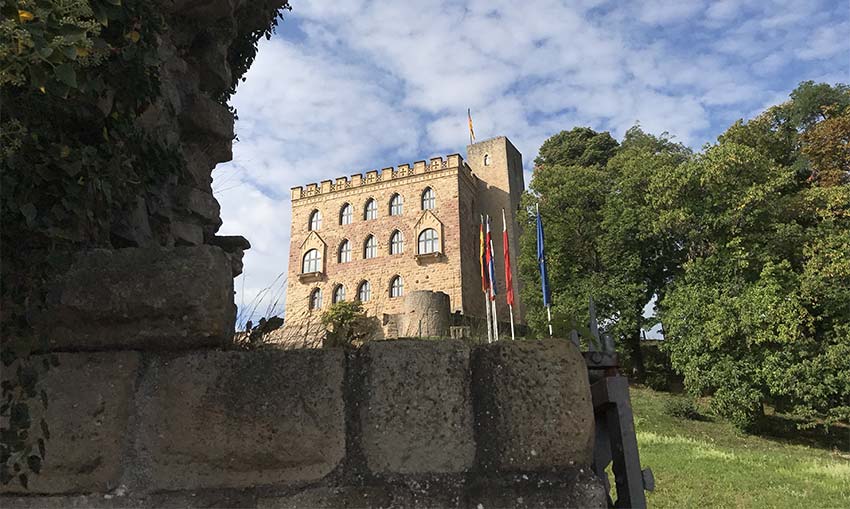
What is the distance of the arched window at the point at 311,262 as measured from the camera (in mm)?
40719

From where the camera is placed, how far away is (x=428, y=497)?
1.87 metres

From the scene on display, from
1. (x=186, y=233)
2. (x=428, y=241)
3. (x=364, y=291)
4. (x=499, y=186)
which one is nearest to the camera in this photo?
(x=186, y=233)

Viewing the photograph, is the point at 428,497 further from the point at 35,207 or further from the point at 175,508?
the point at 35,207

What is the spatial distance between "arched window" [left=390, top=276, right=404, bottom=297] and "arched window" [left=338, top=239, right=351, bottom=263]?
389 cm

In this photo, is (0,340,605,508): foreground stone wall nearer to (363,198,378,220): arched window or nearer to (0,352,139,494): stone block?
(0,352,139,494): stone block

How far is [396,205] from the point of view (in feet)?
132

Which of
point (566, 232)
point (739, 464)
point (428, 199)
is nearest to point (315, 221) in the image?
point (428, 199)

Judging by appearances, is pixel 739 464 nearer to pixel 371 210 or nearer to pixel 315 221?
pixel 371 210

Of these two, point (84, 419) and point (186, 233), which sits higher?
point (186, 233)

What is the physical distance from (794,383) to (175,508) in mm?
20384

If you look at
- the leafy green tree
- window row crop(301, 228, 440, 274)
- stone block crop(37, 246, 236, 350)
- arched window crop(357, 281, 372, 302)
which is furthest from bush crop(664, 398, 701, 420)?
arched window crop(357, 281, 372, 302)

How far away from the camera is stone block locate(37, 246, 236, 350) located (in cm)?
200

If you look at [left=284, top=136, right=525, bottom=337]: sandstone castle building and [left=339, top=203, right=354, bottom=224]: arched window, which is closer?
[left=284, top=136, right=525, bottom=337]: sandstone castle building

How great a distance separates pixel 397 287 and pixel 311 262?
7182 millimetres
